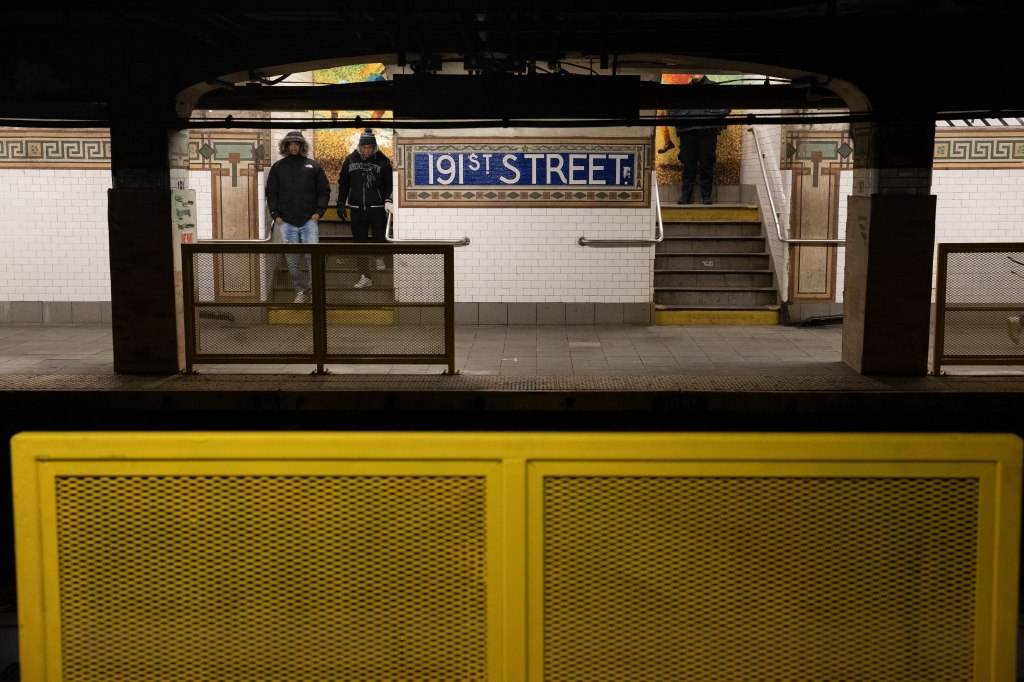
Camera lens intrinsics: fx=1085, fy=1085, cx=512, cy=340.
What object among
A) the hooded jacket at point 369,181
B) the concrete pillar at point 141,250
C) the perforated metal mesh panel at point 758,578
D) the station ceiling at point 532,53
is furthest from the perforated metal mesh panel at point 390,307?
the perforated metal mesh panel at point 758,578

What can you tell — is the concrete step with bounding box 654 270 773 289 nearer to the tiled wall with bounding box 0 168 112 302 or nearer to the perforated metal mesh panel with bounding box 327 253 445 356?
the perforated metal mesh panel with bounding box 327 253 445 356

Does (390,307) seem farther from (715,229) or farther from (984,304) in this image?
(715,229)

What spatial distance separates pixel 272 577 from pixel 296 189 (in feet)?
31.3

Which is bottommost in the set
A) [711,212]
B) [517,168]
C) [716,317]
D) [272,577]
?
[272,577]

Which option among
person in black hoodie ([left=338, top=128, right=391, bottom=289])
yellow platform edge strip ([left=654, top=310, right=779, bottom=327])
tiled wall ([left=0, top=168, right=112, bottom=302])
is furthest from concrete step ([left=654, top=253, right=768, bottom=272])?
tiled wall ([left=0, top=168, right=112, bottom=302])

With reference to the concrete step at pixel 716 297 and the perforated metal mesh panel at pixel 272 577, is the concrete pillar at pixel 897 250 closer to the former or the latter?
the concrete step at pixel 716 297

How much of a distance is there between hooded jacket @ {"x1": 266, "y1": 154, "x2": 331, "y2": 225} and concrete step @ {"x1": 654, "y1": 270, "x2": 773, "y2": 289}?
459 cm

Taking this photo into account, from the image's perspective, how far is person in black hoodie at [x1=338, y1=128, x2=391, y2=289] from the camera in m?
13.3

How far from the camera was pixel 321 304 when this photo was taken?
32.7ft

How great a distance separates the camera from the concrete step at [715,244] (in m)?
14.9

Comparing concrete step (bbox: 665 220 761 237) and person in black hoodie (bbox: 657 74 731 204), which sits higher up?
person in black hoodie (bbox: 657 74 731 204)

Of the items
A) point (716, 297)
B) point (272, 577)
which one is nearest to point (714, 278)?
point (716, 297)

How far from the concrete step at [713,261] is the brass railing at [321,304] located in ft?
17.7

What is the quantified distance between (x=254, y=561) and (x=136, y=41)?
761 cm
